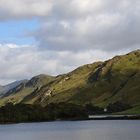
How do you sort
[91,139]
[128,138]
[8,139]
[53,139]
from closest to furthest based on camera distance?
[128,138], [91,139], [53,139], [8,139]

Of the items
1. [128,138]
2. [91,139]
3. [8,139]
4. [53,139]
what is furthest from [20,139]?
[128,138]

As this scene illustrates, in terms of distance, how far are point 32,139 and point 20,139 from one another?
4.83 metres

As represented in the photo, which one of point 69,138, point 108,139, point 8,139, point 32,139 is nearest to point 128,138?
point 108,139

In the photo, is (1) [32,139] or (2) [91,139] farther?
(1) [32,139]

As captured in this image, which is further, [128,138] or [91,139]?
[91,139]

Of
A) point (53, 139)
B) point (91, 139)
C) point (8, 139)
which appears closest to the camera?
point (91, 139)

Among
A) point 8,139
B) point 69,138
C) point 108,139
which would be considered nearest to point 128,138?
point 108,139

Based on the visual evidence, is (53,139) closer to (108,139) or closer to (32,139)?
(32,139)

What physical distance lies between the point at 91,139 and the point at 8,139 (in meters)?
30.3

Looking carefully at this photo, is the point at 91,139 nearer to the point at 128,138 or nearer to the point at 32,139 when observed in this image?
the point at 128,138

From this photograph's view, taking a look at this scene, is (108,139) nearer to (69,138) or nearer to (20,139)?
(69,138)

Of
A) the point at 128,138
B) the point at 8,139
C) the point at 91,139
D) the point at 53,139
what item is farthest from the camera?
the point at 8,139

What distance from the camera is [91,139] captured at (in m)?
124

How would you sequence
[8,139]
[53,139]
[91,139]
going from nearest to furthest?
[91,139] < [53,139] < [8,139]
